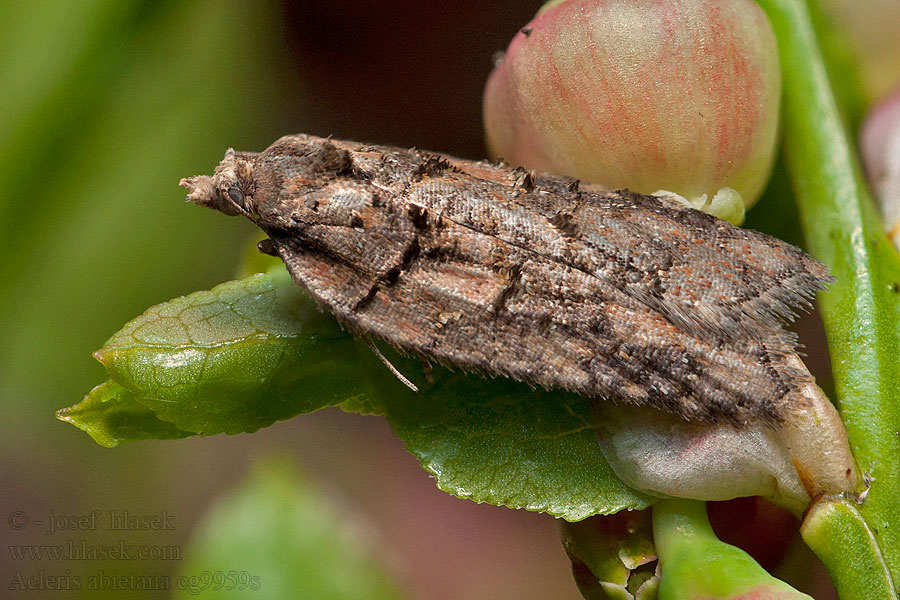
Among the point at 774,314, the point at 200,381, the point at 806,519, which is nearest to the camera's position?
the point at 806,519

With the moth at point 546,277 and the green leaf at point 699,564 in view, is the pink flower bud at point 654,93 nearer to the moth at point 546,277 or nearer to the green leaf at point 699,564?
A: the moth at point 546,277

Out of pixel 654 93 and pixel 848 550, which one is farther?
pixel 654 93

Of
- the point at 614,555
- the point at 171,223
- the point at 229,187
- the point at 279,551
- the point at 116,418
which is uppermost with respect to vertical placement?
the point at 229,187

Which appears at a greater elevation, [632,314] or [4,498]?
[632,314]

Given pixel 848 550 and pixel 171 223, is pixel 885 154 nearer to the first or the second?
pixel 848 550

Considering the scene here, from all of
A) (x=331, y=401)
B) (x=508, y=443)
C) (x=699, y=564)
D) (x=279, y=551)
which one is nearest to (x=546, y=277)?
(x=508, y=443)

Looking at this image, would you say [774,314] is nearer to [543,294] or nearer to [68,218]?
[543,294]

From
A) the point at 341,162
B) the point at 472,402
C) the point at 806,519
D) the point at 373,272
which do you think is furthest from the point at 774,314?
the point at 341,162
